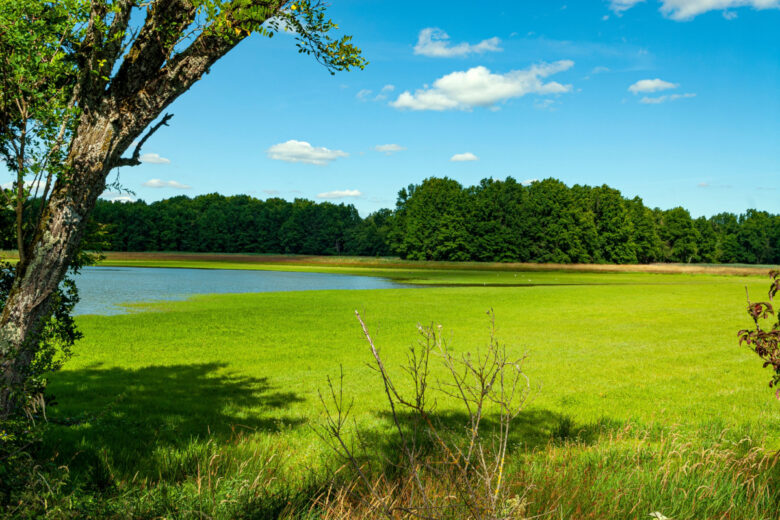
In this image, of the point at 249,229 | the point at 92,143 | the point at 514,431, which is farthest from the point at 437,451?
the point at 249,229

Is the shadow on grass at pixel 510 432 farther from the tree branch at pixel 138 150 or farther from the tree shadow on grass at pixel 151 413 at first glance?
the tree branch at pixel 138 150

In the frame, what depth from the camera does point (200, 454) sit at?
19.5 ft

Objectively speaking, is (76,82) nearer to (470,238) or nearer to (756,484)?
(756,484)

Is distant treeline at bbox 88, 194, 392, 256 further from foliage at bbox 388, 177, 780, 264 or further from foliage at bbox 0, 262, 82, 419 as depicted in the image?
foliage at bbox 0, 262, 82, 419

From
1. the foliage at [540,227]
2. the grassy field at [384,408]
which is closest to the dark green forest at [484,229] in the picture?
the foliage at [540,227]

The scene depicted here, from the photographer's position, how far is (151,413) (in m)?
8.30

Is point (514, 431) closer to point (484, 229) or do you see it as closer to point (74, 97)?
point (74, 97)

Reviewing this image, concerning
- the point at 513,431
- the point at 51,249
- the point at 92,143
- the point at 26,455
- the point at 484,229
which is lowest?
the point at 513,431

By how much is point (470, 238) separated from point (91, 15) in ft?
315

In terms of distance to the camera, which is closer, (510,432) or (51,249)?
(51,249)

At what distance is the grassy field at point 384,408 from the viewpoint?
192 inches

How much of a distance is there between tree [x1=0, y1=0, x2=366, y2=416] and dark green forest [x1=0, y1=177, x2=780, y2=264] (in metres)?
85.6

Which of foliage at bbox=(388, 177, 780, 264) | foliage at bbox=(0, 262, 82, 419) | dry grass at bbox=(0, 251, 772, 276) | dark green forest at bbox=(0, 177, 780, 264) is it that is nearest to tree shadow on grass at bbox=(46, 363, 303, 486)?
foliage at bbox=(0, 262, 82, 419)

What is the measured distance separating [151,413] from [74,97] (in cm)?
550
